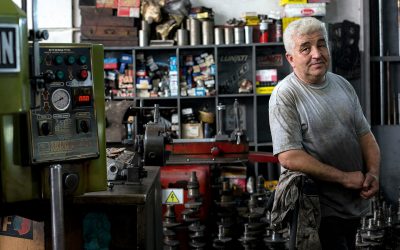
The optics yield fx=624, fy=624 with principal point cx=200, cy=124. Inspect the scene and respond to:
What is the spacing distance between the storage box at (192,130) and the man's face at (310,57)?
131 inches

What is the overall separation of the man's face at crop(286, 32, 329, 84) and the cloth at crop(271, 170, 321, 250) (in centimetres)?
37

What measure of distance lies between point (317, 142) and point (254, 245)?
1.90 m

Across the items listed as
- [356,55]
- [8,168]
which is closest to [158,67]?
[356,55]

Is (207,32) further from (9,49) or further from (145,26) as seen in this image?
(9,49)

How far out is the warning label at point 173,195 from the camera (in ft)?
13.0

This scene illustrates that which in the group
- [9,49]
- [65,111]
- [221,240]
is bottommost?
[221,240]

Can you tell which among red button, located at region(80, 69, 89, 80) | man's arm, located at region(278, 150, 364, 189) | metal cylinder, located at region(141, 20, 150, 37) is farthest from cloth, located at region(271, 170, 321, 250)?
metal cylinder, located at region(141, 20, 150, 37)

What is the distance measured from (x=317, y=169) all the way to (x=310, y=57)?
0.42 m

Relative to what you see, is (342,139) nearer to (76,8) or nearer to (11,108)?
(11,108)

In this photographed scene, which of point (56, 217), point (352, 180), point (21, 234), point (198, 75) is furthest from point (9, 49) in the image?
point (198, 75)

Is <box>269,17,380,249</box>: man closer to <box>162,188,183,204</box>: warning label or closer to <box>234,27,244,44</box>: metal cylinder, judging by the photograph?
<box>162,188,183,204</box>: warning label

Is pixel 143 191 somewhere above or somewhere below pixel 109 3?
below

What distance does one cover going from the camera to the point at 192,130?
18.7ft

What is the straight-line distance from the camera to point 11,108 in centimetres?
122
